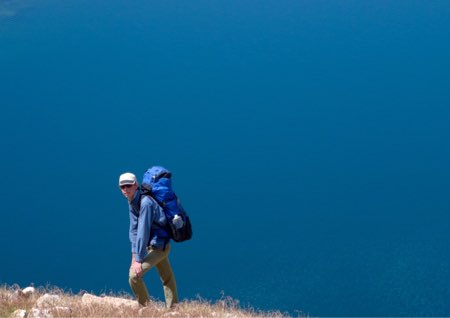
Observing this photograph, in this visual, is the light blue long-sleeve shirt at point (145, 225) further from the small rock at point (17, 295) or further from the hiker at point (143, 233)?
the small rock at point (17, 295)

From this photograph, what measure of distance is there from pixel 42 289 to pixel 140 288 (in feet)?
3.75

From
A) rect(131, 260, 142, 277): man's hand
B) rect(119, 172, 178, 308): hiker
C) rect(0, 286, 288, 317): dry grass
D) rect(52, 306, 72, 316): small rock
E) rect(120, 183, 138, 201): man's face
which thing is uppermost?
rect(120, 183, 138, 201): man's face

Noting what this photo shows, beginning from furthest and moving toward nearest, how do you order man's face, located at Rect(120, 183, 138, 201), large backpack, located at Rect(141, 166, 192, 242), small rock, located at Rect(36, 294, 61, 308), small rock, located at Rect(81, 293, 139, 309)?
small rock, located at Rect(81, 293, 139, 309) < small rock, located at Rect(36, 294, 61, 308) < large backpack, located at Rect(141, 166, 192, 242) < man's face, located at Rect(120, 183, 138, 201)

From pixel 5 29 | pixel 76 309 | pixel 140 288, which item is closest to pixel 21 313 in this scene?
pixel 76 309

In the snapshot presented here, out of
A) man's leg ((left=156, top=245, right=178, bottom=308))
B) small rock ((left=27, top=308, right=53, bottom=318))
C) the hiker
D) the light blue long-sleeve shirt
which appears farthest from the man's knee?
small rock ((left=27, top=308, right=53, bottom=318))

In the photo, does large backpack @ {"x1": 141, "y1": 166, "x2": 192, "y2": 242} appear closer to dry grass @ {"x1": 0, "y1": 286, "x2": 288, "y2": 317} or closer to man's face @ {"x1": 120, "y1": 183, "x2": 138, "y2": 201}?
man's face @ {"x1": 120, "y1": 183, "x2": 138, "y2": 201}

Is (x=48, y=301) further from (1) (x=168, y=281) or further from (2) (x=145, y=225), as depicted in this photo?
(2) (x=145, y=225)

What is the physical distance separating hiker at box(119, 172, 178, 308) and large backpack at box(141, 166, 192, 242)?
0.11 ft

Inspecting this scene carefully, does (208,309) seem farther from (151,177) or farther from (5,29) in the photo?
(5,29)

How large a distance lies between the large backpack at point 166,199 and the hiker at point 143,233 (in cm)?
3

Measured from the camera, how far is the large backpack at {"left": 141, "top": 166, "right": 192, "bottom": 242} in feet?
14.4

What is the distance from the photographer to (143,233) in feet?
14.1

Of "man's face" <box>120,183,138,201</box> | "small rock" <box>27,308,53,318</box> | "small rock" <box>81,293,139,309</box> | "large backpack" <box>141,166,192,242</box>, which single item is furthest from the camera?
"small rock" <box>81,293,139,309</box>

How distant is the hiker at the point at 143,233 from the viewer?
4.30 metres
